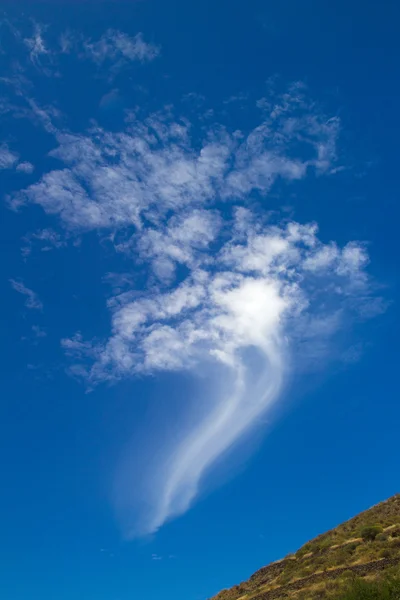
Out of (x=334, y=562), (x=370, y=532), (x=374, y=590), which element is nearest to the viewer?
(x=374, y=590)

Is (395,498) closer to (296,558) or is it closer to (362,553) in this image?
(296,558)

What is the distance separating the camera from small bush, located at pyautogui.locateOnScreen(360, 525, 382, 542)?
43.5 meters

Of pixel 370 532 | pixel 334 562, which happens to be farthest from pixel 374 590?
pixel 370 532

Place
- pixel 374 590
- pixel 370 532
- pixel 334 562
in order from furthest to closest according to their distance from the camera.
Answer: pixel 370 532
pixel 334 562
pixel 374 590

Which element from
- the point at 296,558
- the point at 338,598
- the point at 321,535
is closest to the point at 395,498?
the point at 321,535

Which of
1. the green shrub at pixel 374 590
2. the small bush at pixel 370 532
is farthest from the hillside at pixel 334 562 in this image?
the green shrub at pixel 374 590

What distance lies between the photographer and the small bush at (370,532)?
43494mm

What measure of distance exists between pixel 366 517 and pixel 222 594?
69.5 feet

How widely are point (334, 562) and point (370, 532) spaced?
623 cm

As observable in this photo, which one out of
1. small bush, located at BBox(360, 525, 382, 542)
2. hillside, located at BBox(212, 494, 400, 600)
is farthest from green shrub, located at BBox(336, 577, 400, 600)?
small bush, located at BBox(360, 525, 382, 542)

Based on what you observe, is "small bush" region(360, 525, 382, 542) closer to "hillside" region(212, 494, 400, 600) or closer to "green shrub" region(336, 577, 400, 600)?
"hillside" region(212, 494, 400, 600)

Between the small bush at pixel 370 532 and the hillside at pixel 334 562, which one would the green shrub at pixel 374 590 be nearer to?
the hillside at pixel 334 562

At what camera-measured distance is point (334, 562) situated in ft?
133

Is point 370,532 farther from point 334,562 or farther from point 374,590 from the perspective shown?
point 374,590
